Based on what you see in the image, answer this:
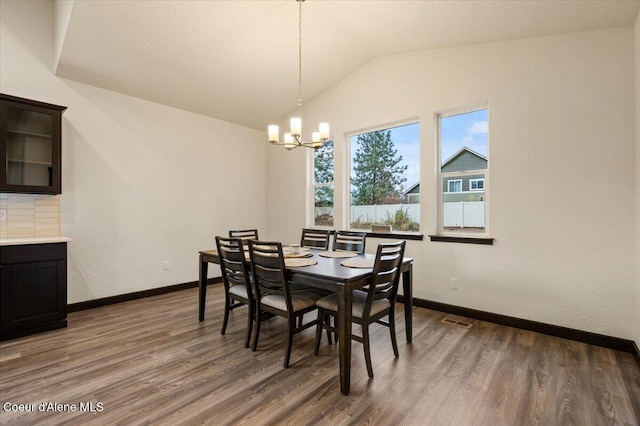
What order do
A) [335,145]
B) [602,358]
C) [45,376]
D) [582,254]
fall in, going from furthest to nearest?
[335,145] → [582,254] → [602,358] → [45,376]

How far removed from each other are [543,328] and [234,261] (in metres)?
3.04

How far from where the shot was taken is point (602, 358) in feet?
8.21

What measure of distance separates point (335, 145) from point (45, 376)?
403cm

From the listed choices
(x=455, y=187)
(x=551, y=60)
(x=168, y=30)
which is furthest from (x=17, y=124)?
(x=551, y=60)

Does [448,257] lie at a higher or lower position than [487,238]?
lower

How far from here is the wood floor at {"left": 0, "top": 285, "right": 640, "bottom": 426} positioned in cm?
182

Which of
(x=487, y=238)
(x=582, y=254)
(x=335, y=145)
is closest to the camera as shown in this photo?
(x=582, y=254)

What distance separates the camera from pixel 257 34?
3.48 metres

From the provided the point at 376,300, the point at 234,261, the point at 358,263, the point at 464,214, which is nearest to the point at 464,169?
the point at 464,214

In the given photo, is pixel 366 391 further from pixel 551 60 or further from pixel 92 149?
pixel 92 149

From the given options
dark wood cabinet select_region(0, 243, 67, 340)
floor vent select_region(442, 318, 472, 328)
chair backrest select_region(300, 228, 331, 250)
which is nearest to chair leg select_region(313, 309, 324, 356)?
chair backrest select_region(300, 228, 331, 250)

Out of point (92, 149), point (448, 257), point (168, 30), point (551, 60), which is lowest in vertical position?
point (448, 257)

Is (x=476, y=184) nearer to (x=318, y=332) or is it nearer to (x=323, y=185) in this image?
(x=323, y=185)

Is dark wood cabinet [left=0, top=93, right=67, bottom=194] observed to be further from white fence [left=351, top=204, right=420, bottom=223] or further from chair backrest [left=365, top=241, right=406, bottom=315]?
white fence [left=351, top=204, right=420, bottom=223]
